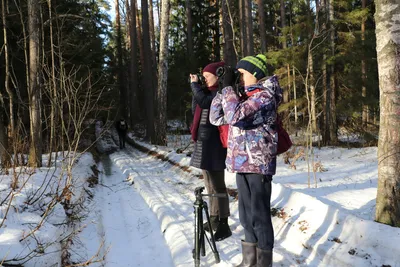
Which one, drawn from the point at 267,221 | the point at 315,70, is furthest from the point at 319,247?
the point at 315,70

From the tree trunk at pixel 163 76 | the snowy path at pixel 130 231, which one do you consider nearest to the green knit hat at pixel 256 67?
the snowy path at pixel 130 231

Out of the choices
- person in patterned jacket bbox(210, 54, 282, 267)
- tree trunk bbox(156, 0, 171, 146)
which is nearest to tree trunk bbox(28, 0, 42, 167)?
person in patterned jacket bbox(210, 54, 282, 267)

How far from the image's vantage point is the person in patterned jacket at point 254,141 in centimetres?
246

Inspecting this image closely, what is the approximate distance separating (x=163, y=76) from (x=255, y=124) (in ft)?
39.5

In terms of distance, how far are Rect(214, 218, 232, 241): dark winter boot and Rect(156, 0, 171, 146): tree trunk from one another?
36.2 feet

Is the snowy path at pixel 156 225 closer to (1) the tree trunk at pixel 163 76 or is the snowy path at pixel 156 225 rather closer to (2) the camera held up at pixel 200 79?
(2) the camera held up at pixel 200 79

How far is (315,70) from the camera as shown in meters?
12.1

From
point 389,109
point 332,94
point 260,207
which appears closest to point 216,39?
point 332,94

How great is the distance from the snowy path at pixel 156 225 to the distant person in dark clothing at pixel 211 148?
32 cm

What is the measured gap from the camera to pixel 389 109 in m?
2.92

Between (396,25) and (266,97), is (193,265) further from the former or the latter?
(396,25)

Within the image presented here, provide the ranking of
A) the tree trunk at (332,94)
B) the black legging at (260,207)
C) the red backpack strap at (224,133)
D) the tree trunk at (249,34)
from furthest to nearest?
the tree trunk at (249,34) < the tree trunk at (332,94) < the red backpack strap at (224,133) < the black legging at (260,207)

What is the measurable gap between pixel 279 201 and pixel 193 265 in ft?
6.02

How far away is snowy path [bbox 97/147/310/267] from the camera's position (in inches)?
131
